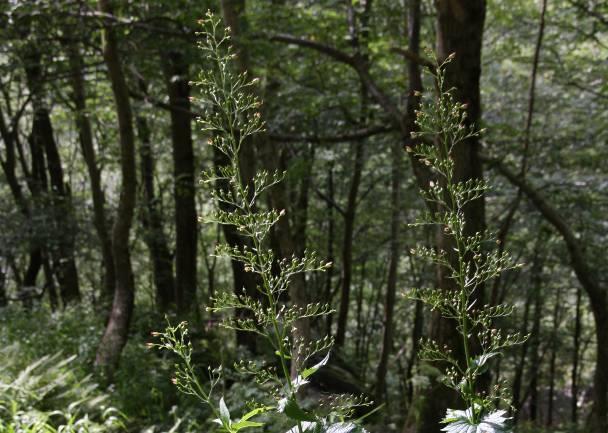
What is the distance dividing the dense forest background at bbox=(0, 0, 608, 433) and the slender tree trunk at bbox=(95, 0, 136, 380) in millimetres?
27

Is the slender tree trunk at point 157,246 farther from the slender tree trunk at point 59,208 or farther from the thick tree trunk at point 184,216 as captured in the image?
the slender tree trunk at point 59,208

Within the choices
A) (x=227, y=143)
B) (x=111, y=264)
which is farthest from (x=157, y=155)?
(x=227, y=143)

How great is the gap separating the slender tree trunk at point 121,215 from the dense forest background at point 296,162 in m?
0.03

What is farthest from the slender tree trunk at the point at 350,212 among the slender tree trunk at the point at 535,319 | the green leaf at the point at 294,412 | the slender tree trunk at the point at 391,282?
the green leaf at the point at 294,412

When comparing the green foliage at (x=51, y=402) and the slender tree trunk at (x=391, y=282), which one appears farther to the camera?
the slender tree trunk at (x=391, y=282)

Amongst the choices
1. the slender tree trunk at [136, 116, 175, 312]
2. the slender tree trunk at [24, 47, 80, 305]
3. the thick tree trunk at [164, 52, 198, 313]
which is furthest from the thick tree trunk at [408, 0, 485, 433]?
the slender tree trunk at [24, 47, 80, 305]

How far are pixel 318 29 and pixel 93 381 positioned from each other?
16.4ft

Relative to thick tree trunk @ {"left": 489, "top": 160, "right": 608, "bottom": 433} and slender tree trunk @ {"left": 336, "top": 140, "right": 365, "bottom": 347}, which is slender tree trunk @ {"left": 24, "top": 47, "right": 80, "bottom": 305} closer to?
slender tree trunk @ {"left": 336, "top": 140, "right": 365, "bottom": 347}

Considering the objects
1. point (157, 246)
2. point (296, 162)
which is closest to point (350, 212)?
point (296, 162)

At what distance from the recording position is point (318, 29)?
7.67 metres

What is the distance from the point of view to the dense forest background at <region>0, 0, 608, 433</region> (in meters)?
5.84

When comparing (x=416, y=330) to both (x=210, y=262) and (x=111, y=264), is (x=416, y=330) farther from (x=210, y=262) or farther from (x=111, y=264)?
(x=111, y=264)

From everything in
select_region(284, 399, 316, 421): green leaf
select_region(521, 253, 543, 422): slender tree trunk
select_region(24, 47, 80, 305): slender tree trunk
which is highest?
select_region(24, 47, 80, 305): slender tree trunk

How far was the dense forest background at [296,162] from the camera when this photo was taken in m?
5.84
